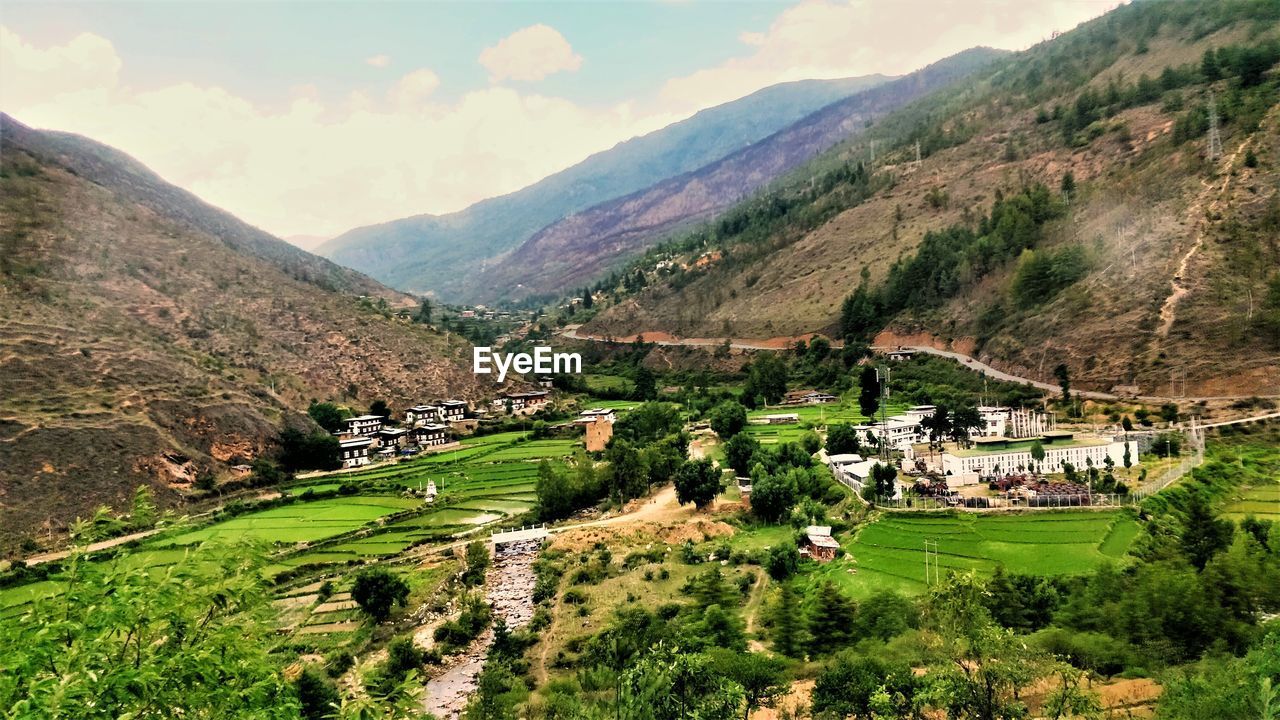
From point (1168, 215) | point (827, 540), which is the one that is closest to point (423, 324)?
point (827, 540)

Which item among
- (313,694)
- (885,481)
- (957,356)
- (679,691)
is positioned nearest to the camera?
(679,691)

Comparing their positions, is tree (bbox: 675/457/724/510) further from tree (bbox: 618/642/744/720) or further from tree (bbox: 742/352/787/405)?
tree (bbox: 742/352/787/405)

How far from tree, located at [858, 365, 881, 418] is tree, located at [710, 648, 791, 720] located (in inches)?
1250

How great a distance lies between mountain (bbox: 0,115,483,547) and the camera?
33.0 metres

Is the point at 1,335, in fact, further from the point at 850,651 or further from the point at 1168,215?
the point at 1168,215

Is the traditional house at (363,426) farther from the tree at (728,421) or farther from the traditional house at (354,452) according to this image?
the tree at (728,421)

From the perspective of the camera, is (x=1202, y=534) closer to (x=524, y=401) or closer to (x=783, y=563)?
(x=783, y=563)

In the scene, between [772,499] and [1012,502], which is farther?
[772,499]

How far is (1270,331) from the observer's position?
35188 mm

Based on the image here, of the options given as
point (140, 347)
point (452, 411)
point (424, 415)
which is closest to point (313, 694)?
point (140, 347)

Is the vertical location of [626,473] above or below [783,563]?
above

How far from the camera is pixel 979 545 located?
23.4 meters

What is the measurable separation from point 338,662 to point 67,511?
19363mm

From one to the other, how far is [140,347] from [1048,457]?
49638 mm
